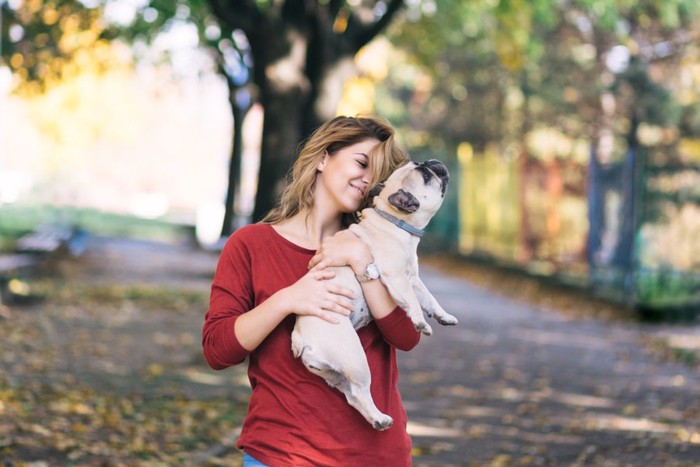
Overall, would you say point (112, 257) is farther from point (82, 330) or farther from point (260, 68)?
point (260, 68)

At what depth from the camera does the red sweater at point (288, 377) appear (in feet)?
9.72

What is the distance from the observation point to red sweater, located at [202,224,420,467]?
9.72ft

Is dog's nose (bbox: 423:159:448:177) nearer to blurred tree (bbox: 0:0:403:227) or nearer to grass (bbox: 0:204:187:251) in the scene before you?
blurred tree (bbox: 0:0:403:227)

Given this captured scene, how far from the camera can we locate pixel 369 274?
2965 millimetres

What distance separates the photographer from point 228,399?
9.64m

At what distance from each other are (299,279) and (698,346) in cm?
1125

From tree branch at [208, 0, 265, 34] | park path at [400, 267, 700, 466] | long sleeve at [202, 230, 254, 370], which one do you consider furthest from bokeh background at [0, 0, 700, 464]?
long sleeve at [202, 230, 254, 370]

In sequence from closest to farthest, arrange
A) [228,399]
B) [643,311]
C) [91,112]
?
1. [228,399]
2. [643,311]
3. [91,112]

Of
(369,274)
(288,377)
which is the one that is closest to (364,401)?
(288,377)

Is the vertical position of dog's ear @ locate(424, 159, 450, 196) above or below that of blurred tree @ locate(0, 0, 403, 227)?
below

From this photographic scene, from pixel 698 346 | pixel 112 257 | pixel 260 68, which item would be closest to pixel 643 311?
pixel 698 346

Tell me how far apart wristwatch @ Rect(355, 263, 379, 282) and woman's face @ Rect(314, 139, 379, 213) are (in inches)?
9.9

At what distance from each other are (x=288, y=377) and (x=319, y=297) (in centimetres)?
27

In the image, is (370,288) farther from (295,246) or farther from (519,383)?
(519,383)
